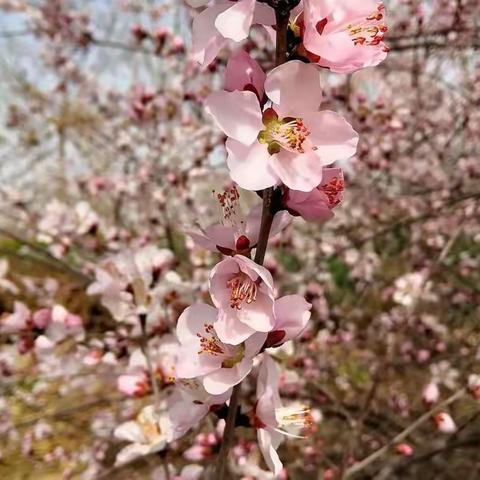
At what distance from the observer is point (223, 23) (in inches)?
26.3

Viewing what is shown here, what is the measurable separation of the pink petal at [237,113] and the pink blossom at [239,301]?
15 cm

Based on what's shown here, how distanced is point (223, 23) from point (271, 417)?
541 mm

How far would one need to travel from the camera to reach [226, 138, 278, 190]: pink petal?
69 cm

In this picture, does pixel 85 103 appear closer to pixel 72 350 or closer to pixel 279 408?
pixel 72 350

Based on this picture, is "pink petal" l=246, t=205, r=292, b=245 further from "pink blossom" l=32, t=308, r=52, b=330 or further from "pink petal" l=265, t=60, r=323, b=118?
"pink blossom" l=32, t=308, r=52, b=330

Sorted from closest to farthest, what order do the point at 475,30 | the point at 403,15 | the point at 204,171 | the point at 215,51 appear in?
the point at 215,51 → the point at 475,30 → the point at 403,15 → the point at 204,171

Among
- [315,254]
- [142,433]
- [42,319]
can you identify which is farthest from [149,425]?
[315,254]

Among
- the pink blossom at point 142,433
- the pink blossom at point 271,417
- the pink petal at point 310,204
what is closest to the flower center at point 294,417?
the pink blossom at point 271,417

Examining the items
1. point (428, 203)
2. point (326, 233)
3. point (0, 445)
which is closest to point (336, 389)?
point (326, 233)

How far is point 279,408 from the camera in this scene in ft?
2.95

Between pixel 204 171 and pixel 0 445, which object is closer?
pixel 0 445

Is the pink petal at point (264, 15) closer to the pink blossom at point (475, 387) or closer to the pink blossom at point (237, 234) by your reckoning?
the pink blossom at point (237, 234)

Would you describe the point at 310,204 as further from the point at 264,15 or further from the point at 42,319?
the point at 42,319

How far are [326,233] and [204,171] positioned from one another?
4.17 feet
